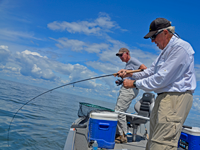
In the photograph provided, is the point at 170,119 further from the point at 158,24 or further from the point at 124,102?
the point at 124,102

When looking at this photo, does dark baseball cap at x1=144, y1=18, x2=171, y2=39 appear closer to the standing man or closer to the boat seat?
the standing man

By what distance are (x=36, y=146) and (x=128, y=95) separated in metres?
3.44

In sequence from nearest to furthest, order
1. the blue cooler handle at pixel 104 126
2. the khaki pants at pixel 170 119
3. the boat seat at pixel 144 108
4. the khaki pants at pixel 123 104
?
the khaki pants at pixel 170 119, the blue cooler handle at pixel 104 126, the khaki pants at pixel 123 104, the boat seat at pixel 144 108

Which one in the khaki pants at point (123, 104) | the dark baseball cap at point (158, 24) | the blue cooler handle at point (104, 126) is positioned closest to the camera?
the dark baseball cap at point (158, 24)

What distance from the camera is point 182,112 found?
152cm

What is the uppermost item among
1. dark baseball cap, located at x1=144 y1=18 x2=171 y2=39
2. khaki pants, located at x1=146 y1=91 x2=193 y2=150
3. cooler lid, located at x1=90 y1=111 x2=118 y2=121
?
dark baseball cap, located at x1=144 y1=18 x2=171 y2=39

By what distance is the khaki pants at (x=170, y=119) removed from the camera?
1.50 m

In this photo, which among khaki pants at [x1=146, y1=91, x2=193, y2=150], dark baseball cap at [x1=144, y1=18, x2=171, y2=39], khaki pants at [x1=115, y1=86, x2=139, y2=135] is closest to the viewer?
khaki pants at [x1=146, y1=91, x2=193, y2=150]

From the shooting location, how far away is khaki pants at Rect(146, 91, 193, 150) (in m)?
1.50

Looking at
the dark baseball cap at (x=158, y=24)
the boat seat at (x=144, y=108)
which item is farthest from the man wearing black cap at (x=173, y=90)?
the boat seat at (x=144, y=108)

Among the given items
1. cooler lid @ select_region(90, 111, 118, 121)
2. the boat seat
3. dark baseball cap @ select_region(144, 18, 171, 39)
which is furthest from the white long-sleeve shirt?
the boat seat

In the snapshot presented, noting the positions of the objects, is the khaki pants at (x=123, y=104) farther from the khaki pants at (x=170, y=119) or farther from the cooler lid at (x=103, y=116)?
the khaki pants at (x=170, y=119)

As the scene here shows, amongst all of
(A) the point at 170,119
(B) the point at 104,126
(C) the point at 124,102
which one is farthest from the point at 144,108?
(A) the point at 170,119

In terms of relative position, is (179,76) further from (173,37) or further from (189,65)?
(173,37)
